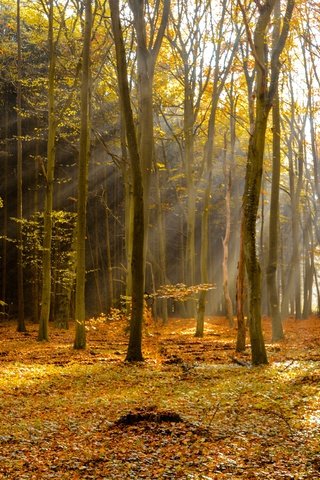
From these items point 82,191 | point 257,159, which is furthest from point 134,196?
point 82,191

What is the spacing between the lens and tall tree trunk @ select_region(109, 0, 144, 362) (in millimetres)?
10523

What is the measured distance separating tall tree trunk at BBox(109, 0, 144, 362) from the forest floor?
2.73ft

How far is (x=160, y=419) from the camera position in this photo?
20.7 feet

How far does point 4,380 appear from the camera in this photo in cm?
921

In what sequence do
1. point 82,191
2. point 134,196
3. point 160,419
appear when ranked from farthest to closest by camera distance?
1. point 82,191
2. point 134,196
3. point 160,419

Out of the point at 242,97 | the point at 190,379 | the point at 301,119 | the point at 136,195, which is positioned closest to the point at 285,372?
the point at 190,379

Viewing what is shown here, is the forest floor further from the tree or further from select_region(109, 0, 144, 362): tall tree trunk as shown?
the tree

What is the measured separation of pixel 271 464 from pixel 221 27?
689 inches

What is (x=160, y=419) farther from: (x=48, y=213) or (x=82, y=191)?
(x=48, y=213)

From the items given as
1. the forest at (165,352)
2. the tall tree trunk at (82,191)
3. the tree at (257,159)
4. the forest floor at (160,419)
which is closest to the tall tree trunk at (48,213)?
the forest at (165,352)

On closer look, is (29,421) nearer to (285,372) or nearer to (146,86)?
(285,372)

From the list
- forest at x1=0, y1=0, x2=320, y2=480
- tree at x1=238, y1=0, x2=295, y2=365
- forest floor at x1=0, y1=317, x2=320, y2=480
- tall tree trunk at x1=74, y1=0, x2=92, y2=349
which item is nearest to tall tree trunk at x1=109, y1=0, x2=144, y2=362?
forest at x1=0, y1=0, x2=320, y2=480

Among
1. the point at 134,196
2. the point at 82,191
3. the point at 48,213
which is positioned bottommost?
the point at 134,196

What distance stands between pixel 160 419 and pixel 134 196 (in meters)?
5.59
